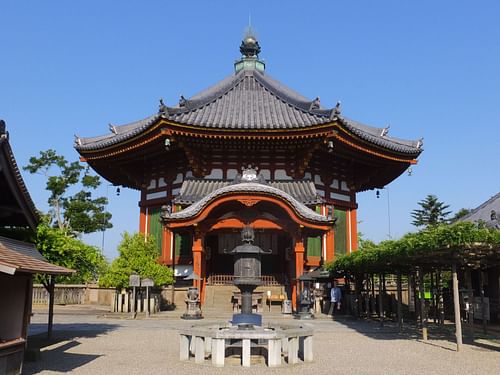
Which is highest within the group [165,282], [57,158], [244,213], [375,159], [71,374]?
[57,158]

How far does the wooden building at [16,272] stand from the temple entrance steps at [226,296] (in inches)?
575

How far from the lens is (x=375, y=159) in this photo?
3053 cm

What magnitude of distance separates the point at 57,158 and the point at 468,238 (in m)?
49.2

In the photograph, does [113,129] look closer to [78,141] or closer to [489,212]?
[78,141]

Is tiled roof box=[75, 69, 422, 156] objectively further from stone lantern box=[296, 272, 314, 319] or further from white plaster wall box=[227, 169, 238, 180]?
stone lantern box=[296, 272, 314, 319]

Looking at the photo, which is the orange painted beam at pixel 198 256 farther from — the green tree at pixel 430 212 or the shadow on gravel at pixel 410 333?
the green tree at pixel 430 212

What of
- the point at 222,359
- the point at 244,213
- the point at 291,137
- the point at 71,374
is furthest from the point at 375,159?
the point at 71,374

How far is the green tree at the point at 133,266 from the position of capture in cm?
2384

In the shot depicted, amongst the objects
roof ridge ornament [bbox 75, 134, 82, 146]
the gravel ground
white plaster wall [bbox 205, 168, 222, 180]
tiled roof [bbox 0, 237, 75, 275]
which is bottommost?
the gravel ground

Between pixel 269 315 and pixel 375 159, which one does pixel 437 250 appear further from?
pixel 375 159

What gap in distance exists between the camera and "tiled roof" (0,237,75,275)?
7820mm

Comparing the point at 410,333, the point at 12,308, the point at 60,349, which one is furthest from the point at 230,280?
the point at 12,308

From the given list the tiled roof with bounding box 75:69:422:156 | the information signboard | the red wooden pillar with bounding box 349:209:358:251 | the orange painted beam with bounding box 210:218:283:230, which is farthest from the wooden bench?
the red wooden pillar with bounding box 349:209:358:251

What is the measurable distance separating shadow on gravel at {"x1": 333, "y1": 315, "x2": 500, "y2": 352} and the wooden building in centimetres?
1091
